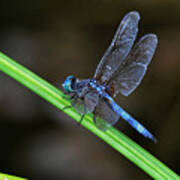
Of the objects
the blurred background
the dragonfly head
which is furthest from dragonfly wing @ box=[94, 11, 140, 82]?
the blurred background

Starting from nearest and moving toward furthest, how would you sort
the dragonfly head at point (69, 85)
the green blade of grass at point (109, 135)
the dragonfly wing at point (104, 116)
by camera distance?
1. the green blade of grass at point (109, 135)
2. the dragonfly wing at point (104, 116)
3. the dragonfly head at point (69, 85)

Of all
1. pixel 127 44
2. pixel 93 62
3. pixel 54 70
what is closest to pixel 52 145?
pixel 54 70

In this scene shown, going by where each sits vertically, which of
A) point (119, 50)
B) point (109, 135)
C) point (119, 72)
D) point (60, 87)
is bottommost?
point (60, 87)

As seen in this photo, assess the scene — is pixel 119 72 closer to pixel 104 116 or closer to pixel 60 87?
pixel 104 116

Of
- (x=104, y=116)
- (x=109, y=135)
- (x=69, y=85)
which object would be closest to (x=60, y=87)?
(x=69, y=85)

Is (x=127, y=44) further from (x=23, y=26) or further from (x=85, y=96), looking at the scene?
(x=23, y=26)

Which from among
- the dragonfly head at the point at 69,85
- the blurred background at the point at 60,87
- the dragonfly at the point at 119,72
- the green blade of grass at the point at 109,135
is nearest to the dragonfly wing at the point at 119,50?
the dragonfly at the point at 119,72

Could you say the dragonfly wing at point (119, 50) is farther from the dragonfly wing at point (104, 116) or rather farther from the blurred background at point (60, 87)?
the blurred background at point (60, 87)
